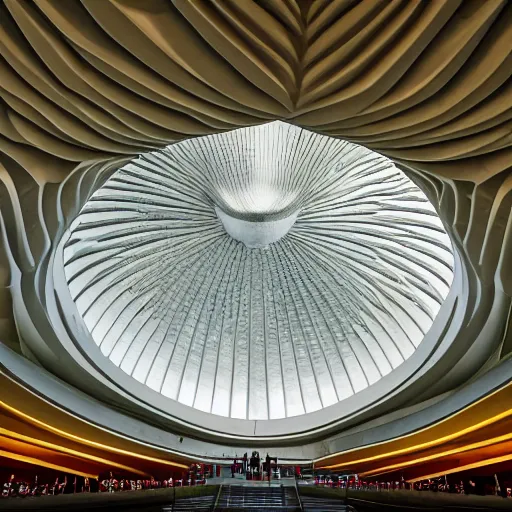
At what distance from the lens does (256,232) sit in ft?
69.5

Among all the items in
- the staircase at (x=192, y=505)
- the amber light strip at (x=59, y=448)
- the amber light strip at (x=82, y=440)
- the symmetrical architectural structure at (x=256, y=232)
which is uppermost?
the symmetrical architectural structure at (x=256, y=232)

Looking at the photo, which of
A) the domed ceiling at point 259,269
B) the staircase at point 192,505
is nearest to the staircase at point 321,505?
the staircase at point 192,505

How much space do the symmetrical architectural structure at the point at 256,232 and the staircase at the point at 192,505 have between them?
4.79 metres

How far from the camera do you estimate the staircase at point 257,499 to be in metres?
10.3

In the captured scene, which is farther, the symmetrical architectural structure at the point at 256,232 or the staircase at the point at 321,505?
the staircase at the point at 321,505

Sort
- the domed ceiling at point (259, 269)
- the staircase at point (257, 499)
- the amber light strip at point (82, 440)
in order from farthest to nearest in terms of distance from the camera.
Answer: the domed ceiling at point (259, 269)
the amber light strip at point (82, 440)
the staircase at point (257, 499)

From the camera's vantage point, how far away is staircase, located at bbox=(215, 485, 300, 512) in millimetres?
10297

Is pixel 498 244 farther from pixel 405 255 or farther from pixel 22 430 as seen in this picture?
pixel 22 430

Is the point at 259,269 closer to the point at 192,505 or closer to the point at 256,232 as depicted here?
the point at 256,232

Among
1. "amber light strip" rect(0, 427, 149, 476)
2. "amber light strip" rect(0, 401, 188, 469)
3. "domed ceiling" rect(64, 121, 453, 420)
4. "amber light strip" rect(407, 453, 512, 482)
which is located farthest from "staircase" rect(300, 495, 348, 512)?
"domed ceiling" rect(64, 121, 453, 420)

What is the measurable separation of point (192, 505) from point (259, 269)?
1683 centimetres

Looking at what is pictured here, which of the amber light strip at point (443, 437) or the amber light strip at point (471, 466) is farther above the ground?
the amber light strip at point (443, 437)

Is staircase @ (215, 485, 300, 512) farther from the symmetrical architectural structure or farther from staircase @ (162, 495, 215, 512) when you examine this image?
the symmetrical architectural structure

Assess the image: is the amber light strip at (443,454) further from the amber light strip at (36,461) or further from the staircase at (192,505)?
the amber light strip at (36,461)
